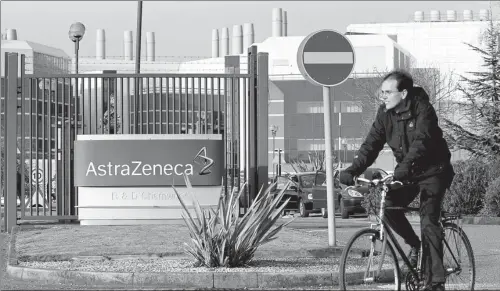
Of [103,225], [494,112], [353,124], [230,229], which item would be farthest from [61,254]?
[353,124]

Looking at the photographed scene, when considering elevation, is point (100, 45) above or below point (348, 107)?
above

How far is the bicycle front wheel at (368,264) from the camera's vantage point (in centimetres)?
804

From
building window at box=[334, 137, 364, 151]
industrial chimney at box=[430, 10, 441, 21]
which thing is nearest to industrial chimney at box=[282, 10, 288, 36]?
industrial chimney at box=[430, 10, 441, 21]

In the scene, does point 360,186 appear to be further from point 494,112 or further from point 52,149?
point 494,112

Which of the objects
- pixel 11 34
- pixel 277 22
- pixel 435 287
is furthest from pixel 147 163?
pixel 11 34

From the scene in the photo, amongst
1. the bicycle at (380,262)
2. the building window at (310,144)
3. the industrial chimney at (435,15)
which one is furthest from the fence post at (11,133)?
the industrial chimney at (435,15)

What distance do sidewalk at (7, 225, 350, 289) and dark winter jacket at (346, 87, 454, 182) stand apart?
223 cm

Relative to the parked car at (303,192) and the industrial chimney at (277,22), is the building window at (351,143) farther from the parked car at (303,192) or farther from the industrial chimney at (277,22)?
the parked car at (303,192)

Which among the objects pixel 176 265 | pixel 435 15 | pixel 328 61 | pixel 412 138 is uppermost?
pixel 435 15

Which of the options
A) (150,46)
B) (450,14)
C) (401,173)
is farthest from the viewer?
(150,46)

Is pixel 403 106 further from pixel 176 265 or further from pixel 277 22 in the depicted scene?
pixel 277 22

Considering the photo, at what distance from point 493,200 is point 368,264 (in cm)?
1605

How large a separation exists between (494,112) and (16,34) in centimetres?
12290

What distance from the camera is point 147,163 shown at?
16.6m
